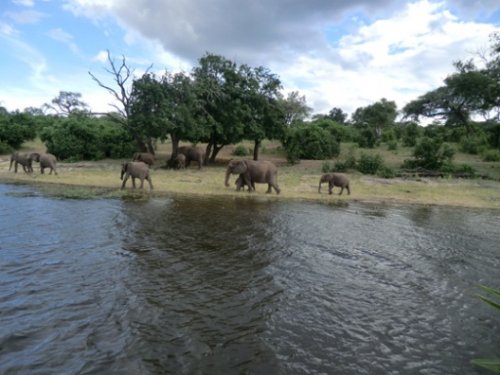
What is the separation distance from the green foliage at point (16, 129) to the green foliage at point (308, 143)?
23.0 meters

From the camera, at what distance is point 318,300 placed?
23.6ft

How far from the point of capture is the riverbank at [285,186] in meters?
19.5

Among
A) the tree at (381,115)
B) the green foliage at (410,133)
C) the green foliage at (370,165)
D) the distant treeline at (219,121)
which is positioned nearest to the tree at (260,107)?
the distant treeline at (219,121)

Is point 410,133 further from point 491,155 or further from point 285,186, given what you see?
point 285,186

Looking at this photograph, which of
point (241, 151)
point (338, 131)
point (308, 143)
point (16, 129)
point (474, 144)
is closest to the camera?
point (16, 129)

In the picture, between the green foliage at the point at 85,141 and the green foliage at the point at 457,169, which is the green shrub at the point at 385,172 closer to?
the green foliage at the point at 457,169

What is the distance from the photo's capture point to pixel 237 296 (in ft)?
23.6

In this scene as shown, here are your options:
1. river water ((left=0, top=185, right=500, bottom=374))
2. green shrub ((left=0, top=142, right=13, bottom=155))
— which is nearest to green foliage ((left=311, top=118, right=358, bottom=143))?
green shrub ((left=0, top=142, right=13, bottom=155))

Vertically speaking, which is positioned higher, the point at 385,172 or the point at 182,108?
Result: the point at 182,108

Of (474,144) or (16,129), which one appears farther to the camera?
(474,144)

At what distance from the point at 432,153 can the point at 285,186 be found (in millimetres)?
12279

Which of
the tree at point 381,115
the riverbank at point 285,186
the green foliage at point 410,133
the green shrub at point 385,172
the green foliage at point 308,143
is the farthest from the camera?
the tree at point 381,115

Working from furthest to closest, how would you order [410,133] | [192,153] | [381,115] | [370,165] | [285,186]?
1. [381,115]
2. [410,133]
3. [192,153]
4. [370,165]
5. [285,186]

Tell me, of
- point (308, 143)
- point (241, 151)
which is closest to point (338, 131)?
point (308, 143)
